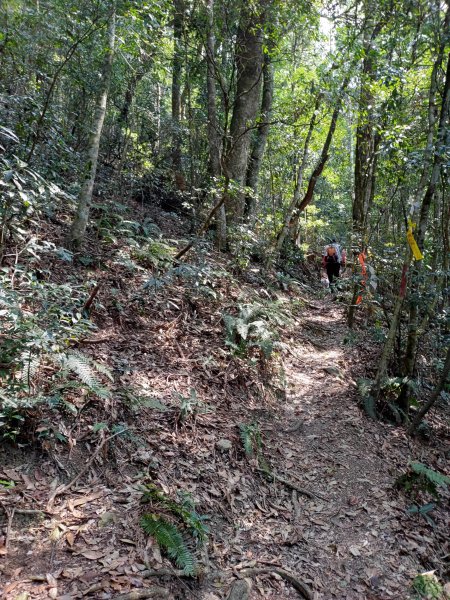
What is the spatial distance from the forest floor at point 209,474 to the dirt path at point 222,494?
15mm

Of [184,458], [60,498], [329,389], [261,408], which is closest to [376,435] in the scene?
[329,389]

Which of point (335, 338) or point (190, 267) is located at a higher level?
point (190, 267)

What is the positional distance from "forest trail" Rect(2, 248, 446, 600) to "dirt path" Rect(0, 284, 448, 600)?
1 centimetres

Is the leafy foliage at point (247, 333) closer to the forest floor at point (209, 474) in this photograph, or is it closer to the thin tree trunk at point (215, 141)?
the forest floor at point (209, 474)

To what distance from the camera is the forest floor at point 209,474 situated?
308 cm

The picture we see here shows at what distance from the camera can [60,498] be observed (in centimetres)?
335

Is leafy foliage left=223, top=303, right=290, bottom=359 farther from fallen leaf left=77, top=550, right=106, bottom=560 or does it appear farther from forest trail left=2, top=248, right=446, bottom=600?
fallen leaf left=77, top=550, right=106, bottom=560

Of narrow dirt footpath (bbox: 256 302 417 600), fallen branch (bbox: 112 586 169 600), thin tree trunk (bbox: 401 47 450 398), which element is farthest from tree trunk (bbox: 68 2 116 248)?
fallen branch (bbox: 112 586 169 600)

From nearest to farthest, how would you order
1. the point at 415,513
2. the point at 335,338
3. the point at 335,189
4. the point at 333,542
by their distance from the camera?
the point at 333,542 → the point at 415,513 → the point at 335,338 → the point at 335,189

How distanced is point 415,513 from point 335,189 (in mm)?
25319

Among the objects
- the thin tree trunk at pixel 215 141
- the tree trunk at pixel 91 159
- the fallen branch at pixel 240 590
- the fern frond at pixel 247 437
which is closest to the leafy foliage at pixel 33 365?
the fern frond at pixel 247 437

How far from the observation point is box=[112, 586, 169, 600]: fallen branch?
274 centimetres

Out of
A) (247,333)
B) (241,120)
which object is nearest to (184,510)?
(247,333)

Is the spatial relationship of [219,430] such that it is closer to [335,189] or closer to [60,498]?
[60,498]
